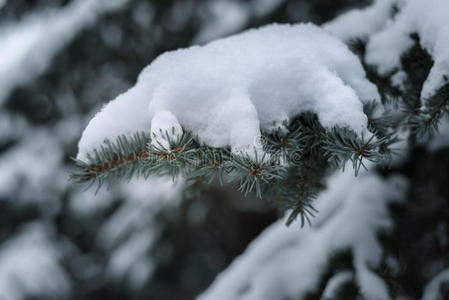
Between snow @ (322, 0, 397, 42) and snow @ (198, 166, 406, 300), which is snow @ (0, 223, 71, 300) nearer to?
snow @ (198, 166, 406, 300)

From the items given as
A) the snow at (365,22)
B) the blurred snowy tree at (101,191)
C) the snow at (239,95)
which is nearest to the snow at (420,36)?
the snow at (365,22)

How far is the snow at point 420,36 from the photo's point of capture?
2.52 feet

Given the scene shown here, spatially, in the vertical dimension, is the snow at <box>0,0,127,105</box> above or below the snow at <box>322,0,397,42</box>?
above

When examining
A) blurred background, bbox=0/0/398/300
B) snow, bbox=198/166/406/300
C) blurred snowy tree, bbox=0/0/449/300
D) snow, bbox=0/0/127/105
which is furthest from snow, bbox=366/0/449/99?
snow, bbox=0/0/127/105

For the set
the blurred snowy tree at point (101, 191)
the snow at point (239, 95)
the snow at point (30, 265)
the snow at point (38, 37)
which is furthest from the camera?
the snow at point (30, 265)

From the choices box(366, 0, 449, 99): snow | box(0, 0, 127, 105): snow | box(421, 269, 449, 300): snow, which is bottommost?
box(421, 269, 449, 300): snow

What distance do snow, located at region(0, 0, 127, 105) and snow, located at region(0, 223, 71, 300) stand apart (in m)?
1.03

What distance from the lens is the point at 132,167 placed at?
2.36 ft

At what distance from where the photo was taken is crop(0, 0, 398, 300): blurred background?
7.24 ft

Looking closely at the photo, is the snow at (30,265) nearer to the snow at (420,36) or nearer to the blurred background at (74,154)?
the blurred background at (74,154)

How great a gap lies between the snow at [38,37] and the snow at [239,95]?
164 centimetres

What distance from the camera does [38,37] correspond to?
7.32 ft

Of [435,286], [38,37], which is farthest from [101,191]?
[435,286]

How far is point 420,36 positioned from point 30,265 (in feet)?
9.22
